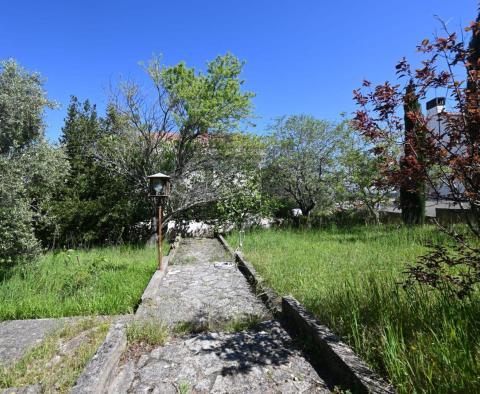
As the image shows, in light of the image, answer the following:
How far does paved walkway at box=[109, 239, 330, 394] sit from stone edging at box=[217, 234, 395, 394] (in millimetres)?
159

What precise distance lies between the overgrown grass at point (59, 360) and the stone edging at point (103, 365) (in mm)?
139

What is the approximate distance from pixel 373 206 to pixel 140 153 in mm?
9794

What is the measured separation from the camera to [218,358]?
321 centimetres

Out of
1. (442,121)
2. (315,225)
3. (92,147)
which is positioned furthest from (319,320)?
(315,225)

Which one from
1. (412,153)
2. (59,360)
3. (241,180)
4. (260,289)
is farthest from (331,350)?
(241,180)

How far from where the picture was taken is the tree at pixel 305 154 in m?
14.1

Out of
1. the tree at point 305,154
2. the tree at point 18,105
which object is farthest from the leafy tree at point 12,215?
the tree at point 305,154

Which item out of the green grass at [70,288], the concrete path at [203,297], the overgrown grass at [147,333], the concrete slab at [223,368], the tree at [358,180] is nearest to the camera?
the concrete slab at [223,368]

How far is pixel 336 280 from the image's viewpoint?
4.80 metres

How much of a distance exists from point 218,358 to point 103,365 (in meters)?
1.07

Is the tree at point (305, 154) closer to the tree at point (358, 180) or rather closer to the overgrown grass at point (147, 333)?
the tree at point (358, 180)

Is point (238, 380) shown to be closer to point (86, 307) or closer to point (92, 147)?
point (86, 307)

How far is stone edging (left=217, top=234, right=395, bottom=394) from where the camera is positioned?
2.32 metres

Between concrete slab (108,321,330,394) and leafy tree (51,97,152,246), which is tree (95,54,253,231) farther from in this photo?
concrete slab (108,321,330,394)
